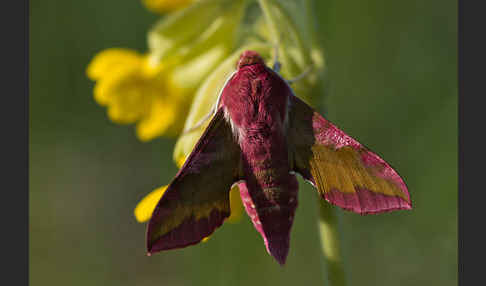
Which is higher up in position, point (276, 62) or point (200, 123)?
point (276, 62)

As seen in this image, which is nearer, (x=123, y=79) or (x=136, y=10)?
(x=123, y=79)

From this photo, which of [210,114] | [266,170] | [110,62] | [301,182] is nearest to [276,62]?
[210,114]

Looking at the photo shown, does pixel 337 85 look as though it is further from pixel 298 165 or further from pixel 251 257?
pixel 298 165

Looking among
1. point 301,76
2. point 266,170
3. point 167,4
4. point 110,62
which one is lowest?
point 266,170

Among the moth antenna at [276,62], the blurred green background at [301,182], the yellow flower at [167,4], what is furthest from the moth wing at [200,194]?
the blurred green background at [301,182]

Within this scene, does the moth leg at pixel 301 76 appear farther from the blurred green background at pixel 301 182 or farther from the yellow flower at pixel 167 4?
the blurred green background at pixel 301 182

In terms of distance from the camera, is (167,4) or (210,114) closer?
(210,114)

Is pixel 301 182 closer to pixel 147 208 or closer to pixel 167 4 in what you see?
pixel 167 4

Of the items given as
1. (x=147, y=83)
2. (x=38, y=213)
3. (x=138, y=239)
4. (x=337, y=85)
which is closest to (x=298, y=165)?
(x=147, y=83)
